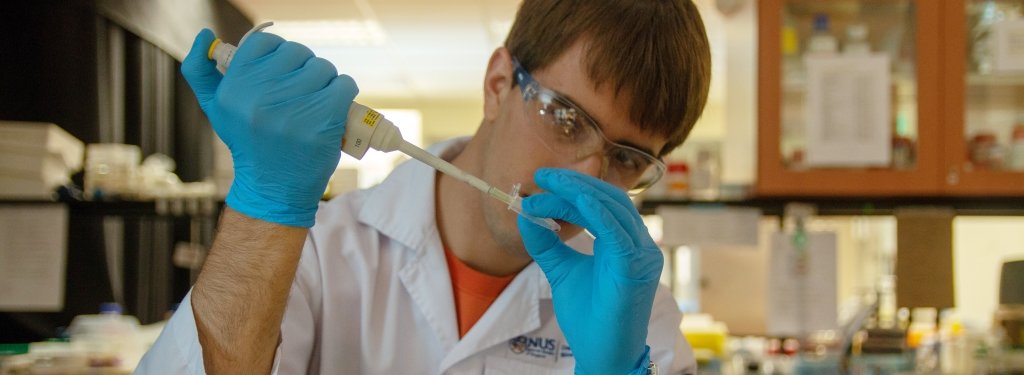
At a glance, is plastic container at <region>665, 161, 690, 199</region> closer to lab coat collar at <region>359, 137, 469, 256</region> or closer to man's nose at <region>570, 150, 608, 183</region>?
lab coat collar at <region>359, 137, 469, 256</region>

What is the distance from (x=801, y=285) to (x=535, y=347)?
126 centimetres

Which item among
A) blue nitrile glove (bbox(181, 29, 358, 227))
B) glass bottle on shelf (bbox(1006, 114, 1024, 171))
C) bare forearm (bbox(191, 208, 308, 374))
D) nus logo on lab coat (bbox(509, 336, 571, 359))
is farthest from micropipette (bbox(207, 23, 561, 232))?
glass bottle on shelf (bbox(1006, 114, 1024, 171))

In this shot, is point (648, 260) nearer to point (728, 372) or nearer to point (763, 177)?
point (763, 177)

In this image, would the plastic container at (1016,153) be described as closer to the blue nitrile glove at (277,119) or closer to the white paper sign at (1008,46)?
the white paper sign at (1008,46)

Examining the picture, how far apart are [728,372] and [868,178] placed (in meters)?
0.70

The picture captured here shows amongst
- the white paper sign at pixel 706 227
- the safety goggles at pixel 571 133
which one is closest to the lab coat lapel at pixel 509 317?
the safety goggles at pixel 571 133

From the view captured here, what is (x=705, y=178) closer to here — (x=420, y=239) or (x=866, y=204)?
(x=866, y=204)

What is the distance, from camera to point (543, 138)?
1.33 m

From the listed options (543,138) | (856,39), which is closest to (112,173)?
(543,138)

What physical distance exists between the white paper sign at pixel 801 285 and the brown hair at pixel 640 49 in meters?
1.19

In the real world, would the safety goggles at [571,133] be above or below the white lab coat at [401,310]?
above

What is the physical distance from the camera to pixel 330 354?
139 cm

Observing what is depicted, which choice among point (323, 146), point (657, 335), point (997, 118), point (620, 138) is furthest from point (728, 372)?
point (323, 146)

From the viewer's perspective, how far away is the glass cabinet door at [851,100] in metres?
2.44
